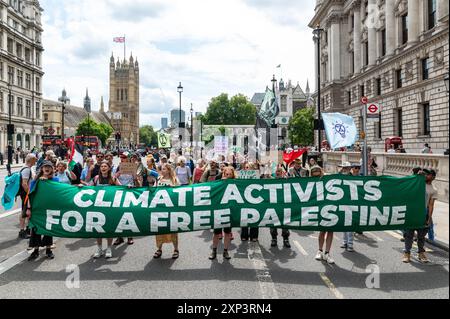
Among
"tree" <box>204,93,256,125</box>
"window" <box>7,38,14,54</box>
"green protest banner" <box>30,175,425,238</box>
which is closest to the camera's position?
"green protest banner" <box>30,175,425,238</box>

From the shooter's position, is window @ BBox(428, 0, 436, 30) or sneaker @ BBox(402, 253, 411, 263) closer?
sneaker @ BBox(402, 253, 411, 263)

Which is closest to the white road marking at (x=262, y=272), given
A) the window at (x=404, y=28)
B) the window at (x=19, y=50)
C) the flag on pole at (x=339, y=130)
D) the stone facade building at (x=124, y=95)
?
the flag on pole at (x=339, y=130)

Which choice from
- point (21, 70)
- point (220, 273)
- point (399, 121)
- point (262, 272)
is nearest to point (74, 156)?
point (220, 273)

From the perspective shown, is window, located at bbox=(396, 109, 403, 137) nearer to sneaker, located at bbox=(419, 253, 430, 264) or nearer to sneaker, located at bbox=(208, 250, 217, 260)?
sneaker, located at bbox=(419, 253, 430, 264)

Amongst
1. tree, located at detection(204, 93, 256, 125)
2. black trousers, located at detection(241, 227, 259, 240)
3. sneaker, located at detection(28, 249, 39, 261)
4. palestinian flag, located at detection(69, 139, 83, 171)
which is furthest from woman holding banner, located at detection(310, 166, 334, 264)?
tree, located at detection(204, 93, 256, 125)

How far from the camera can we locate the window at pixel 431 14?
2933cm

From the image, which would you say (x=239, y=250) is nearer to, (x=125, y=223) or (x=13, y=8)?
(x=125, y=223)

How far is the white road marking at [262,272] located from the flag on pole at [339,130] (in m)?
5.01

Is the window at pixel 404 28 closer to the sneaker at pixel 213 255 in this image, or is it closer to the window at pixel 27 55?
the sneaker at pixel 213 255

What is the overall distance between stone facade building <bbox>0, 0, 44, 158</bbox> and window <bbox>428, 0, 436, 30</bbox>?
5535cm

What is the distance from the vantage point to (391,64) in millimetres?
35906

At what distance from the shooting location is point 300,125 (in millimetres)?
90000

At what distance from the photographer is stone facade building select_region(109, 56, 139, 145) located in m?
177

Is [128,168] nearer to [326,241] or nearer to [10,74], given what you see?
[326,241]
